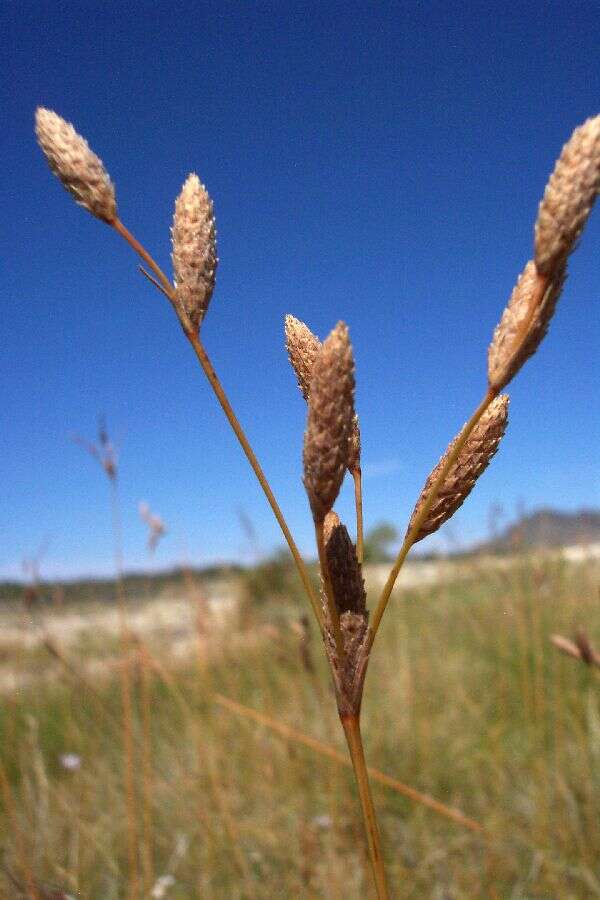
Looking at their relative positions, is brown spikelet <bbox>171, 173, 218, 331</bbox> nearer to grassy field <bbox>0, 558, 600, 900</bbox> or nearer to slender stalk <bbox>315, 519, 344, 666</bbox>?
slender stalk <bbox>315, 519, 344, 666</bbox>

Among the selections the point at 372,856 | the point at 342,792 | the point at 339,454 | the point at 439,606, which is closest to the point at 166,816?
the point at 342,792

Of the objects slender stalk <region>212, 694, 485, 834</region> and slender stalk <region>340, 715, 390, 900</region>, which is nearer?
slender stalk <region>340, 715, 390, 900</region>

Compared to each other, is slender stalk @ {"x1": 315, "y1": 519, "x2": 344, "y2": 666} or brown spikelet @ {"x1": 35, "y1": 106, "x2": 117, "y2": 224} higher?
brown spikelet @ {"x1": 35, "y1": 106, "x2": 117, "y2": 224}

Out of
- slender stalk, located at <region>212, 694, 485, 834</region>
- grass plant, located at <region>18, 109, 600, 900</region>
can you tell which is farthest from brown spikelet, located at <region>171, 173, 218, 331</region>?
slender stalk, located at <region>212, 694, 485, 834</region>

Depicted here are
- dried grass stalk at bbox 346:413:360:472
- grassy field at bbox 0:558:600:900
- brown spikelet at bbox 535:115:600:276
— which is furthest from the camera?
grassy field at bbox 0:558:600:900

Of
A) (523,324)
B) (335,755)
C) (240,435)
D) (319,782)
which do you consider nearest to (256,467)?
(240,435)

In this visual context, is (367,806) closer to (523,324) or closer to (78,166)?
(523,324)
